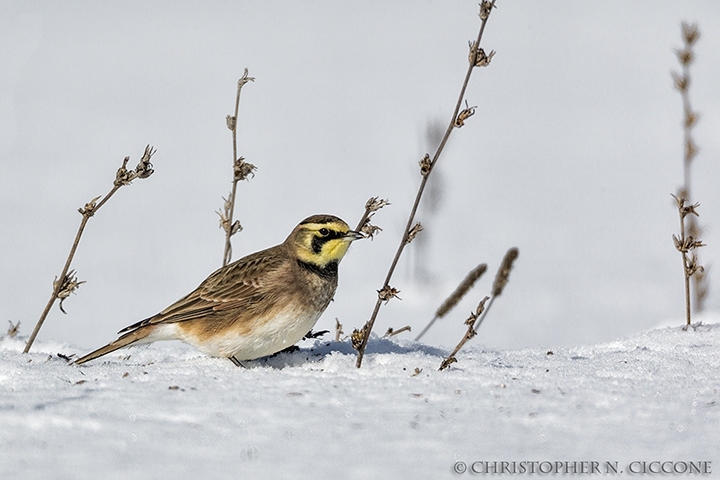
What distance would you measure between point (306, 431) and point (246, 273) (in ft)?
7.38

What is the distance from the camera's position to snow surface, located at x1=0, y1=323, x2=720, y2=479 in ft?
10.7

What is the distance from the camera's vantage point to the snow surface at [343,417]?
326cm

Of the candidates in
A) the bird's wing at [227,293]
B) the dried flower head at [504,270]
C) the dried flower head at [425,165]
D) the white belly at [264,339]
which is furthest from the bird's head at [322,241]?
the dried flower head at [504,270]

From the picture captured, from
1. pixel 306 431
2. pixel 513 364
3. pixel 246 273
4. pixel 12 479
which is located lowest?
pixel 12 479

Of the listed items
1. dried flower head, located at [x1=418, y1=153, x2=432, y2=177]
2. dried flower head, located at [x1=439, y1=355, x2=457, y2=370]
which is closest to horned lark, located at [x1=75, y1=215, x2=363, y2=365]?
dried flower head, located at [x1=418, y1=153, x2=432, y2=177]

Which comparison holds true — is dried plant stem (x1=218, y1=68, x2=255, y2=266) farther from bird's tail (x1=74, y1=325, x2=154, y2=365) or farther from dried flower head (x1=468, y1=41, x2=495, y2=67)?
dried flower head (x1=468, y1=41, x2=495, y2=67)

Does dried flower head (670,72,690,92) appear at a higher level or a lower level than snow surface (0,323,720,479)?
higher

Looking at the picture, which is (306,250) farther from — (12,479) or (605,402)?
(12,479)

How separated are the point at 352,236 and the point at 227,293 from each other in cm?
85

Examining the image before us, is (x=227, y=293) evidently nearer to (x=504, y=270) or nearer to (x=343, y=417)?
(x=343, y=417)

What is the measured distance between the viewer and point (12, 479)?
306cm

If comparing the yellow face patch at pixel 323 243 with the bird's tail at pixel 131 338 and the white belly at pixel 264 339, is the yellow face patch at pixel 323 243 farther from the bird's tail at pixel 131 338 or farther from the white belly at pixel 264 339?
the bird's tail at pixel 131 338

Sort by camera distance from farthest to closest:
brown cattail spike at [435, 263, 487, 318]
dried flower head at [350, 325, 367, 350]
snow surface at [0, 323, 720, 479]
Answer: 1. brown cattail spike at [435, 263, 487, 318]
2. dried flower head at [350, 325, 367, 350]
3. snow surface at [0, 323, 720, 479]

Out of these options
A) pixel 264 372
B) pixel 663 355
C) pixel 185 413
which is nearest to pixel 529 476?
pixel 185 413
